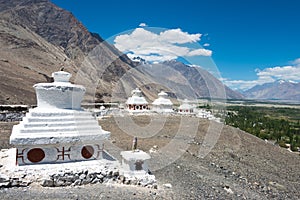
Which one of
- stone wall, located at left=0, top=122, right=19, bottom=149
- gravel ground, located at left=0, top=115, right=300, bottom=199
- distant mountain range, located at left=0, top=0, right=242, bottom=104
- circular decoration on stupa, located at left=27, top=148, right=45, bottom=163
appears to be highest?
distant mountain range, located at left=0, top=0, right=242, bottom=104

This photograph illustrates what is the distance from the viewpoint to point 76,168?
11133 millimetres

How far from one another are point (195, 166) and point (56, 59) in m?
91.4

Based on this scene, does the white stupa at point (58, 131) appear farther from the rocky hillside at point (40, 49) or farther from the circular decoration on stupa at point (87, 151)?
the rocky hillside at point (40, 49)

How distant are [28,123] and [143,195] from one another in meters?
5.05

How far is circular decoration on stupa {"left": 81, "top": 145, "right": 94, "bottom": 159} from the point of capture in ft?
39.0

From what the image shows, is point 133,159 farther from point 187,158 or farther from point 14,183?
point 187,158

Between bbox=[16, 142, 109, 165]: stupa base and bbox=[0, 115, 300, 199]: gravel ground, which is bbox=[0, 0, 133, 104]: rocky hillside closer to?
bbox=[0, 115, 300, 199]: gravel ground

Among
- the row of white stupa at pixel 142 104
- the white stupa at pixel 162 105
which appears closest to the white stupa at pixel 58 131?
the row of white stupa at pixel 142 104

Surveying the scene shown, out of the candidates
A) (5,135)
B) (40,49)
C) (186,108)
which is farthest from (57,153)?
(40,49)

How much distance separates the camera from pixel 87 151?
39.3ft

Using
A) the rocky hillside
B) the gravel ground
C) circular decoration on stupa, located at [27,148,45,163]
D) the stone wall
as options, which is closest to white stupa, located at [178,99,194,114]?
the gravel ground

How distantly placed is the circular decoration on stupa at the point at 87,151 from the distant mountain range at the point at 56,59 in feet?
106

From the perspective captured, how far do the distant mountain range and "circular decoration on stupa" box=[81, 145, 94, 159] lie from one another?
32.2 m

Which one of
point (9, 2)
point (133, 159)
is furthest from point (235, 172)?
point (9, 2)
